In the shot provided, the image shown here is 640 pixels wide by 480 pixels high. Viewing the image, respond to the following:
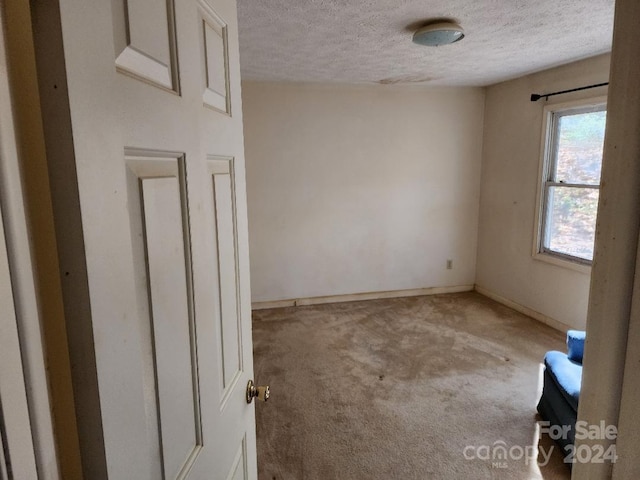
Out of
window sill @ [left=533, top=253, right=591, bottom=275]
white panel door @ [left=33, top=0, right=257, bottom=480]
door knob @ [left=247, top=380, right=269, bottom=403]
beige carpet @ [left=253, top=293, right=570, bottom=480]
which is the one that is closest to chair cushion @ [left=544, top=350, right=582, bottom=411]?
beige carpet @ [left=253, top=293, right=570, bottom=480]

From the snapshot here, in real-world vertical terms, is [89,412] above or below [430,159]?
below

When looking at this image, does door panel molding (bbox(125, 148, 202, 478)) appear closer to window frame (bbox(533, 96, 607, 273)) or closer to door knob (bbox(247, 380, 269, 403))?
door knob (bbox(247, 380, 269, 403))

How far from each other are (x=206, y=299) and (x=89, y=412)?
367 millimetres

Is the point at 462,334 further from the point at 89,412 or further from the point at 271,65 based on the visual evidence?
the point at 89,412

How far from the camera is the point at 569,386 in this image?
197cm

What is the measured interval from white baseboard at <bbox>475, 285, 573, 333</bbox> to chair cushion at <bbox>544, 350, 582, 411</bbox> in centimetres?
146

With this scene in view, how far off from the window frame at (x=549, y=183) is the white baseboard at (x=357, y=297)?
1181mm

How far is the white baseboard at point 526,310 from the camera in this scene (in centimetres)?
354

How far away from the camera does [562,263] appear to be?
3436mm

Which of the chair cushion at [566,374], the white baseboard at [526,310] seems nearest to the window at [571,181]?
the white baseboard at [526,310]

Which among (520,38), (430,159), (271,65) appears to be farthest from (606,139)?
(430,159)

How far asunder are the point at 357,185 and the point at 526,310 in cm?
220

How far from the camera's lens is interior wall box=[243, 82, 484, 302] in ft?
13.3

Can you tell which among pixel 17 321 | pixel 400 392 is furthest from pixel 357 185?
pixel 17 321
